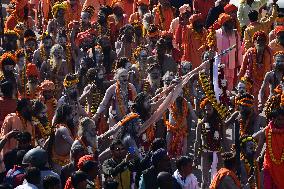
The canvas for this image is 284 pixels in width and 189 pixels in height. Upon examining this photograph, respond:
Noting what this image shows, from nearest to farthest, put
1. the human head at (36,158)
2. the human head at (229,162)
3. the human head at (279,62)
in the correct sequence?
the human head at (36,158)
the human head at (229,162)
the human head at (279,62)

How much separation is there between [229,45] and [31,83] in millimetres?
3348

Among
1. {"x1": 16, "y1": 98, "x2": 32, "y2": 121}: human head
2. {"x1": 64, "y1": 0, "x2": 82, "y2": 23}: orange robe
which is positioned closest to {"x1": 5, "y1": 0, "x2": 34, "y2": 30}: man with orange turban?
{"x1": 64, "y1": 0, "x2": 82, "y2": 23}: orange robe

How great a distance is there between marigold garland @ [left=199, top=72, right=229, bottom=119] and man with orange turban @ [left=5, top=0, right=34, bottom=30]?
636 centimetres

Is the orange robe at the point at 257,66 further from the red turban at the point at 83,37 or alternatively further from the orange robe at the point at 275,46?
the red turban at the point at 83,37

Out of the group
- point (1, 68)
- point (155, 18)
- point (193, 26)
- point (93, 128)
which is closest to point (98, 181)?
point (93, 128)

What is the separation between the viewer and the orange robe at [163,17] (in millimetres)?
18578

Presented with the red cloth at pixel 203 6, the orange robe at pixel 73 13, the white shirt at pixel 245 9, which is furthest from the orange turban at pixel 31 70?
the white shirt at pixel 245 9

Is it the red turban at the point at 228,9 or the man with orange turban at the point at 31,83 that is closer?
the man with orange turban at the point at 31,83

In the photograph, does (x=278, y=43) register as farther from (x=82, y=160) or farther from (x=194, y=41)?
(x=82, y=160)

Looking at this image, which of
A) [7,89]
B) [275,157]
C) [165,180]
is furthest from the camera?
[7,89]

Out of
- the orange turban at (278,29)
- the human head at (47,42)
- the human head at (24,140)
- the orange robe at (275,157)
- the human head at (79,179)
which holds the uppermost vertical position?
the orange turban at (278,29)

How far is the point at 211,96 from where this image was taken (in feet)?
44.4

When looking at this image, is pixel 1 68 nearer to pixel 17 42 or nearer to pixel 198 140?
pixel 17 42

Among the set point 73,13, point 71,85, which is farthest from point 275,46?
point 73,13
